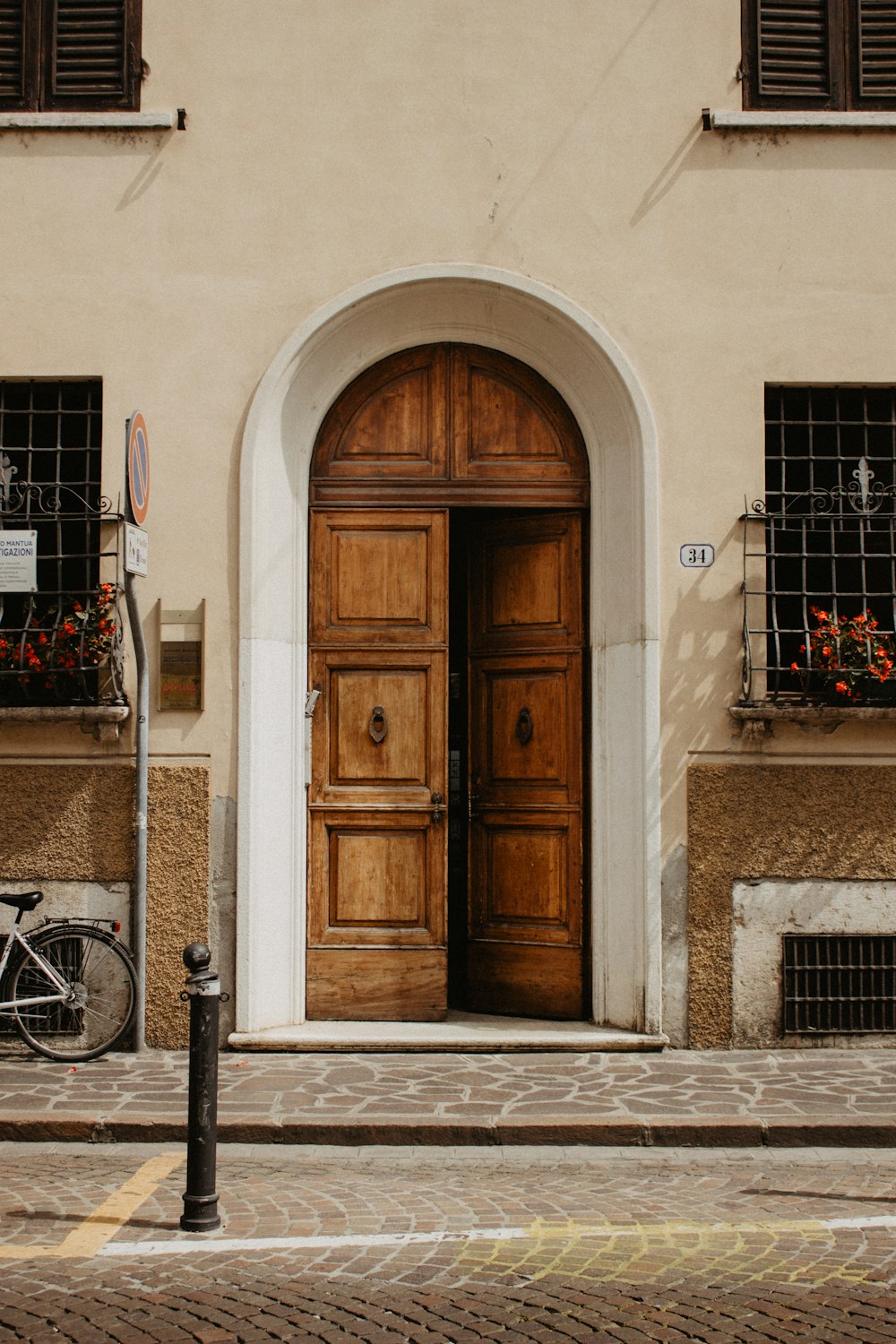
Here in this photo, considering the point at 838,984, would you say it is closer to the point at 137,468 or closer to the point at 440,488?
the point at 440,488

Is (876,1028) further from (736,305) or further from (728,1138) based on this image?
(736,305)

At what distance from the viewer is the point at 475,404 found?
828 cm

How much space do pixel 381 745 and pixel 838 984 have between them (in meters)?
2.93

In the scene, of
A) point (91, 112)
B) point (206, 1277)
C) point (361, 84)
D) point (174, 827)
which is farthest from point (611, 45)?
point (206, 1277)

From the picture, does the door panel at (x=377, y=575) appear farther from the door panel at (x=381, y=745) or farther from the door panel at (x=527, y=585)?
the door panel at (x=527, y=585)

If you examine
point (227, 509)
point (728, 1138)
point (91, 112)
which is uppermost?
point (91, 112)

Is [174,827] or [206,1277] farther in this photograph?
[174,827]

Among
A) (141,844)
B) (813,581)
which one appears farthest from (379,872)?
(813,581)

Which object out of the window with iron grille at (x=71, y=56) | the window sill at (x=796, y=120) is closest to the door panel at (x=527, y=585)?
the window sill at (x=796, y=120)

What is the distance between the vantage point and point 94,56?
8047 millimetres

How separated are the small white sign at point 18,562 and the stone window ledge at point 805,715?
402 centimetres

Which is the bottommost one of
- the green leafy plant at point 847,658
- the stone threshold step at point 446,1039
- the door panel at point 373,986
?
the stone threshold step at point 446,1039

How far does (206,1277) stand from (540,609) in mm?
4780

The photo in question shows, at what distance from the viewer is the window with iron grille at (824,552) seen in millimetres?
7660
